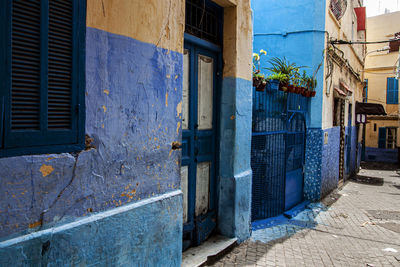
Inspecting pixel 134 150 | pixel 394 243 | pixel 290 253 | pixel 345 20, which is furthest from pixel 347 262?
pixel 345 20

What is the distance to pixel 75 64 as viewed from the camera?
2.25 m

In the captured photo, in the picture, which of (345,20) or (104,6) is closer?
(104,6)

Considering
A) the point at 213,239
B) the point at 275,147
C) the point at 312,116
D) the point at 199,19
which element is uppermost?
the point at 199,19

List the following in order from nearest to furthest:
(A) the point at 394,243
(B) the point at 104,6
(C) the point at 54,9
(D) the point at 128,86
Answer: (C) the point at 54,9 → (B) the point at 104,6 → (D) the point at 128,86 → (A) the point at 394,243

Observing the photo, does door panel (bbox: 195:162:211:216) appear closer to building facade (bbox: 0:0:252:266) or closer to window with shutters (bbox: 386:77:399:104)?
building facade (bbox: 0:0:252:266)

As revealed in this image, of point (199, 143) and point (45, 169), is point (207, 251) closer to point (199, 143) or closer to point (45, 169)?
point (199, 143)

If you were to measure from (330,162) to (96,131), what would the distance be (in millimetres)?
8624

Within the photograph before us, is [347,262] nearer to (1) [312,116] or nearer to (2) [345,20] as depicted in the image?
(1) [312,116]

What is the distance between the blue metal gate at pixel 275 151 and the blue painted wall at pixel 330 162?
139 cm

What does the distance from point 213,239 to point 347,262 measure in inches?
77.1

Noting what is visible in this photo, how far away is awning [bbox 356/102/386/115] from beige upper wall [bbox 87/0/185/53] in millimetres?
13229

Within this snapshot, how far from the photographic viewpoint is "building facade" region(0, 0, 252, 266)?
76.9 inches

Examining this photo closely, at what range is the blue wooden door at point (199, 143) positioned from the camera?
13.2 feet

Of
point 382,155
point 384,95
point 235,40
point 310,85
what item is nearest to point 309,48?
point 310,85
